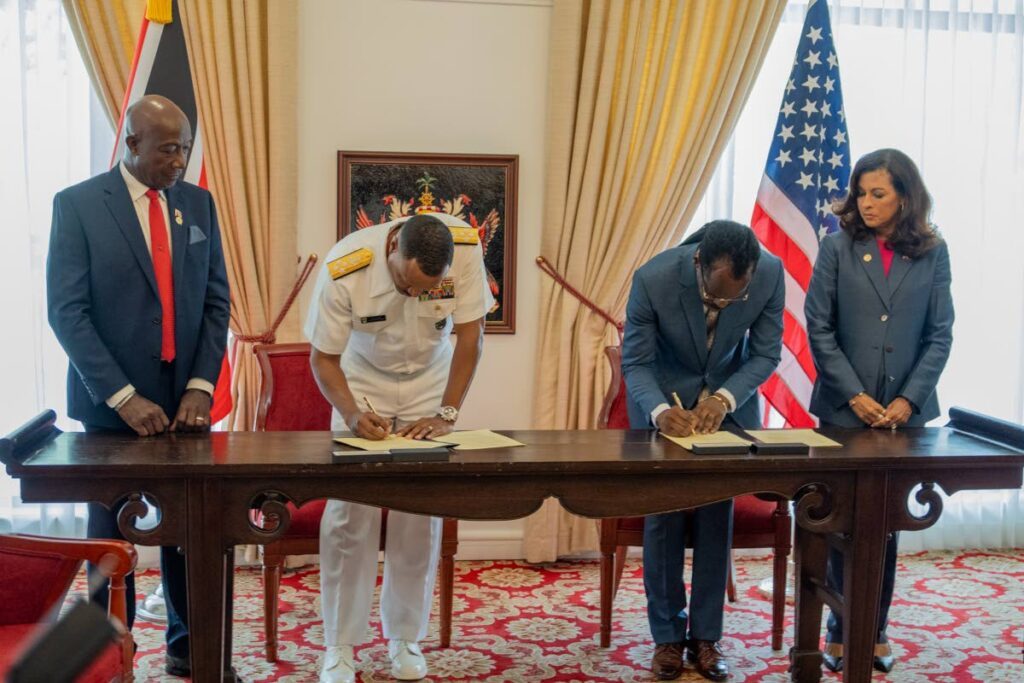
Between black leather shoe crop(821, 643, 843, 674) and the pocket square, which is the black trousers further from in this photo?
black leather shoe crop(821, 643, 843, 674)

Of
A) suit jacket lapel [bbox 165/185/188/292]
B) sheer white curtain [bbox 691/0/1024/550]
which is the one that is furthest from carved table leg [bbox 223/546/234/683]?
sheer white curtain [bbox 691/0/1024/550]

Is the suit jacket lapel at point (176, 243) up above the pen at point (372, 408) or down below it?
above

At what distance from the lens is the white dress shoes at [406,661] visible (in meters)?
3.54

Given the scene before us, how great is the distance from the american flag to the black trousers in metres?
2.60

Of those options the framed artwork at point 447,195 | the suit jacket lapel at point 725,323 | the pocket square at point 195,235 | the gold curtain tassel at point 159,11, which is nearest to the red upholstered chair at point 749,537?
the suit jacket lapel at point 725,323

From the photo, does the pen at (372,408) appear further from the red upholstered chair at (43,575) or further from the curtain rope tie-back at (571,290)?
the curtain rope tie-back at (571,290)

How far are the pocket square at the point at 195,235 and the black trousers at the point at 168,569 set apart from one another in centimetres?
39

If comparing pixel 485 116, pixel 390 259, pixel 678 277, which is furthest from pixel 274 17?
pixel 678 277

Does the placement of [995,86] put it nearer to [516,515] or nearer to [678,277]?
[678,277]

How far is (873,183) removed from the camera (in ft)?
11.7

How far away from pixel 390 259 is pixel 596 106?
190 centimetres

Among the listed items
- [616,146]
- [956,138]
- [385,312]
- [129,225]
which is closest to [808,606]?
[385,312]

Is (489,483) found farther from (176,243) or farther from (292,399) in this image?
(292,399)

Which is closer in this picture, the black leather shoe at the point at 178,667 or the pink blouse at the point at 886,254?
the black leather shoe at the point at 178,667
